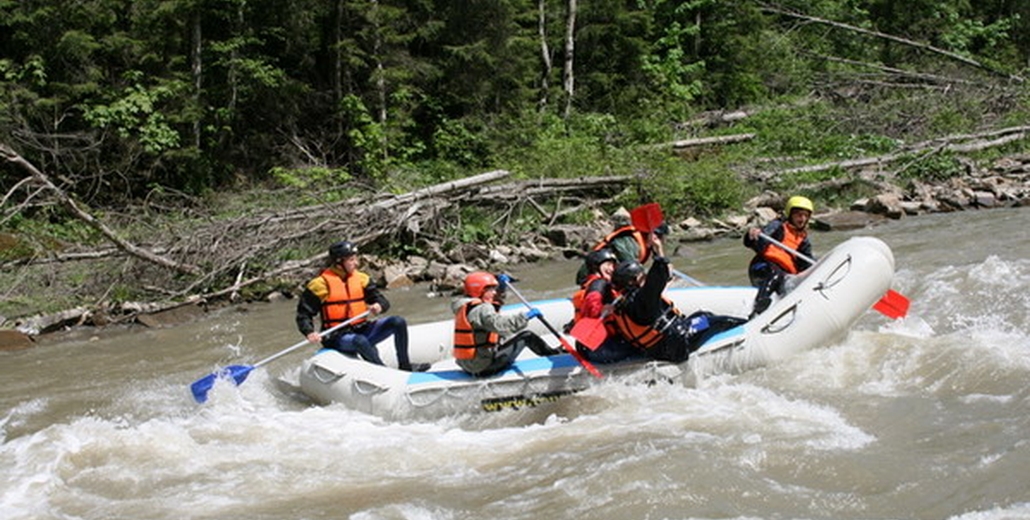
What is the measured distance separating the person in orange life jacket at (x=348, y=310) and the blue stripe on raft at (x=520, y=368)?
1.87ft

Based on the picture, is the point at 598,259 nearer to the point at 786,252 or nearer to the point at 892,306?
the point at 786,252

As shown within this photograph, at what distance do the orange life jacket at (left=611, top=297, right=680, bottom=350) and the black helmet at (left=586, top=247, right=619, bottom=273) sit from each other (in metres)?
0.60

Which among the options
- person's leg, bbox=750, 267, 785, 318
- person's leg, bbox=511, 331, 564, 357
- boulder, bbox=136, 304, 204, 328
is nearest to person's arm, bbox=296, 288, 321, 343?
person's leg, bbox=511, 331, 564, 357

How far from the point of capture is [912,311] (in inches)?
311

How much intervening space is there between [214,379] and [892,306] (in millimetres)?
4940

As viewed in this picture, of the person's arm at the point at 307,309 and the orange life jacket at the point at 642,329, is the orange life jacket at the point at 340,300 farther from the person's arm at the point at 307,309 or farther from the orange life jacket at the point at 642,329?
the orange life jacket at the point at 642,329

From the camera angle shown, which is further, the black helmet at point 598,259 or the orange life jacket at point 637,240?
the orange life jacket at point 637,240

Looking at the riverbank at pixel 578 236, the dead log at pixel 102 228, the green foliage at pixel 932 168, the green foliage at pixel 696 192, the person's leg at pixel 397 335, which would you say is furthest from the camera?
the green foliage at pixel 932 168

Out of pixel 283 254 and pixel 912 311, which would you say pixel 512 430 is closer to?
pixel 912 311

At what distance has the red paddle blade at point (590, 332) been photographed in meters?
6.07

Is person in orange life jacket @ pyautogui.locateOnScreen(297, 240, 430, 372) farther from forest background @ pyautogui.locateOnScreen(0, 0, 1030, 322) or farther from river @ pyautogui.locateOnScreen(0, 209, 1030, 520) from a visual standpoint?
forest background @ pyautogui.locateOnScreen(0, 0, 1030, 322)

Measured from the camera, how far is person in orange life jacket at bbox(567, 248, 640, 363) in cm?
624

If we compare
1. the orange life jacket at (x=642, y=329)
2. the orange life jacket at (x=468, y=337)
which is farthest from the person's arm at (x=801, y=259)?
the orange life jacket at (x=468, y=337)

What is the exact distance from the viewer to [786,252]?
292 inches
